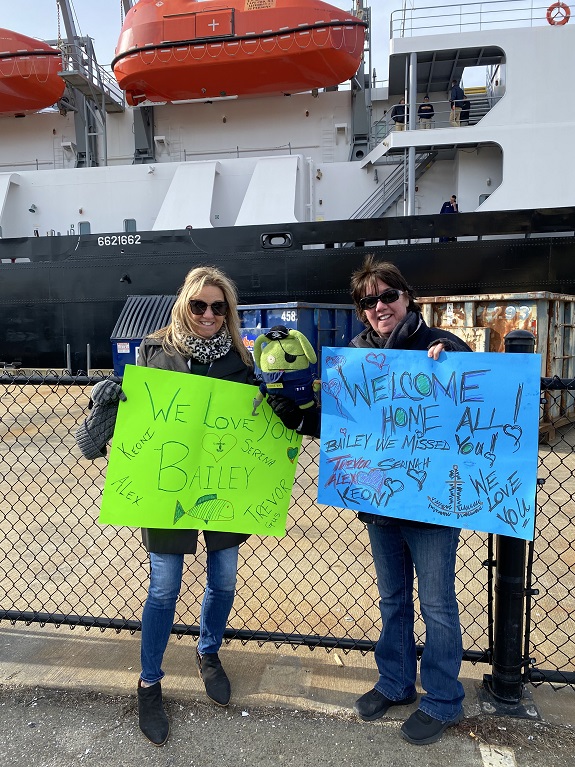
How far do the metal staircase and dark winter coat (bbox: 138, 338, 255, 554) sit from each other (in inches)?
430

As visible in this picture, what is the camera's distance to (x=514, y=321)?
6.58 meters

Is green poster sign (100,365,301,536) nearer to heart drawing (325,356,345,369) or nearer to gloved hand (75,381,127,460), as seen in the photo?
gloved hand (75,381,127,460)

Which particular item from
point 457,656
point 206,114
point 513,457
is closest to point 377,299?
point 513,457

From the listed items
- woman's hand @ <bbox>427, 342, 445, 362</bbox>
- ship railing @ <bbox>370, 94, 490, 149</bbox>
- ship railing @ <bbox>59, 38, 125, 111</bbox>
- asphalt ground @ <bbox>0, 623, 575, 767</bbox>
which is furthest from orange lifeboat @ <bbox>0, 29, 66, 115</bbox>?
woman's hand @ <bbox>427, 342, 445, 362</bbox>

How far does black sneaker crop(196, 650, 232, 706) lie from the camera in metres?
2.08

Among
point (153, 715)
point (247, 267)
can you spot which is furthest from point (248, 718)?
point (247, 267)

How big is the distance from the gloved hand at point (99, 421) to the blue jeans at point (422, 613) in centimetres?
109

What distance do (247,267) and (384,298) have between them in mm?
8839

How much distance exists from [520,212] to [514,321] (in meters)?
3.59

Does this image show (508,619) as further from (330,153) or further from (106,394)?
(330,153)

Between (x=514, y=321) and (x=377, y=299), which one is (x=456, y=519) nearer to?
(x=377, y=299)

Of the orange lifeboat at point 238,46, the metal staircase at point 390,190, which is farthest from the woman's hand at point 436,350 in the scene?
the orange lifeboat at point 238,46

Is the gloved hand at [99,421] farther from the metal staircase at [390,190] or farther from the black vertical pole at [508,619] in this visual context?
the metal staircase at [390,190]

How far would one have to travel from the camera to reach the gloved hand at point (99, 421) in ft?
6.47
